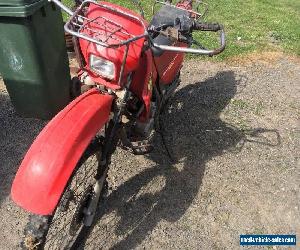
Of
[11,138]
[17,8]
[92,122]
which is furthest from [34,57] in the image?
[92,122]

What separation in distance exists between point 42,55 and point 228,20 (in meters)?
4.15

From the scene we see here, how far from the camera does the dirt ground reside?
324 cm

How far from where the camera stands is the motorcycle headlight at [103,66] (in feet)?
8.54

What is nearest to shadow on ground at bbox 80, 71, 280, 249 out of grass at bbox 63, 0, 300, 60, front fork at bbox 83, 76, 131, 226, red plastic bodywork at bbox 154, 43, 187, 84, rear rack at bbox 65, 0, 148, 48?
front fork at bbox 83, 76, 131, 226

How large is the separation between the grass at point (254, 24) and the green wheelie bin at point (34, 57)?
2.65 metres

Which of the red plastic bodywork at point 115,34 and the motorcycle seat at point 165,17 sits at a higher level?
the red plastic bodywork at point 115,34

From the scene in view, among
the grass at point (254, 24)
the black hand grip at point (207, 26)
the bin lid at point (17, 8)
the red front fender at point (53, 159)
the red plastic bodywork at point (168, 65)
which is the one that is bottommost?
the grass at point (254, 24)

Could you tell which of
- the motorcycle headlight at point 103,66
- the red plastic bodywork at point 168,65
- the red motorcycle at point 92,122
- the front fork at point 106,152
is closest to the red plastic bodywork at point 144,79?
the red motorcycle at point 92,122

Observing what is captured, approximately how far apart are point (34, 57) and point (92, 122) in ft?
5.39

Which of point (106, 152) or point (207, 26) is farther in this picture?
point (207, 26)

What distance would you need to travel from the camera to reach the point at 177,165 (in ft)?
12.7

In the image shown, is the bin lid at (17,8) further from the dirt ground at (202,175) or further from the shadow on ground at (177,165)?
the shadow on ground at (177,165)

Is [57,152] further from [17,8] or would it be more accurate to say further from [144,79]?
[17,8]

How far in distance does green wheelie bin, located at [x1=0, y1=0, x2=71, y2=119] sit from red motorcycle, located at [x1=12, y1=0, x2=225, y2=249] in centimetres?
93
